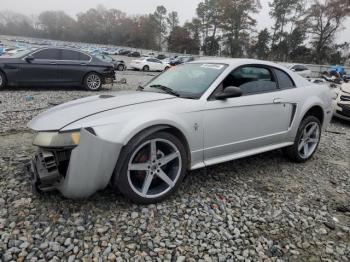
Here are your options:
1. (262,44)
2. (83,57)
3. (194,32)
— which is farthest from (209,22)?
(83,57)

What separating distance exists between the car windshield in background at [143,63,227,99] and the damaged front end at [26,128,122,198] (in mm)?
1172

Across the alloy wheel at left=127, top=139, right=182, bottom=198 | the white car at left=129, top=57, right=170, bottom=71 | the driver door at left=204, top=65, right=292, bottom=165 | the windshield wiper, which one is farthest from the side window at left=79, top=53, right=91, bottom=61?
the white car at left=129, top=57, right=170, bottom=71

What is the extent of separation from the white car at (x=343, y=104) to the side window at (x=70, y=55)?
8039 millimetres

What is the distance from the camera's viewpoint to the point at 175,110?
2.99m

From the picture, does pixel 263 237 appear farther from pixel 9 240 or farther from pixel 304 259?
pixel 9 240

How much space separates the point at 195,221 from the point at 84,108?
1572 millimetres

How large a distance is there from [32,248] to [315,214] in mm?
2663

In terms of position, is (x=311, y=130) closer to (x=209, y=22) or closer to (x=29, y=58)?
(x=29, y=58)

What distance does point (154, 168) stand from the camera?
294 centimetres

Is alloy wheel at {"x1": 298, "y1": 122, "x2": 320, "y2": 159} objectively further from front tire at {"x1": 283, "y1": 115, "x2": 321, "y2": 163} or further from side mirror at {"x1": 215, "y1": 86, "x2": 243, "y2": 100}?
side mirror at {"x1": 215, "y1": 86, "x2": 243, "y2": 100}

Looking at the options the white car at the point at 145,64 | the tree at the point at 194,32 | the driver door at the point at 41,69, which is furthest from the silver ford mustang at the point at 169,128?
the tree at the point at 194,32

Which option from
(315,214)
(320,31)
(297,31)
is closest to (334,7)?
(320,31)

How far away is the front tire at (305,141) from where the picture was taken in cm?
429

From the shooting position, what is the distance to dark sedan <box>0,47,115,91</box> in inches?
348
